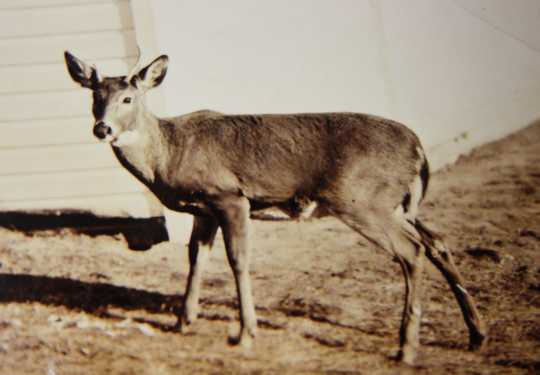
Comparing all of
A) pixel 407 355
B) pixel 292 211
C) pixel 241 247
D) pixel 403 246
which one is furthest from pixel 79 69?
pixel 407 355

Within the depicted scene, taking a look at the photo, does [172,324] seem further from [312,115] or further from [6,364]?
[312,115]

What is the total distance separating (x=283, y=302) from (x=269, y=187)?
1.21 meters

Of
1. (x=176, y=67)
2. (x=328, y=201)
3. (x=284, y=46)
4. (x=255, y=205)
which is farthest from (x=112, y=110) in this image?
(x=284, y=46)

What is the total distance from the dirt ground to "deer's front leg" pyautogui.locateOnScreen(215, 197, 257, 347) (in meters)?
0.15

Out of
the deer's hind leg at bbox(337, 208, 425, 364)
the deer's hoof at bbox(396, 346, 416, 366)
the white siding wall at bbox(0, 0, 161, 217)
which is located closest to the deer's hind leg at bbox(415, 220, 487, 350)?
the deer's hind leg at bbox(337, 208, 425, 364)

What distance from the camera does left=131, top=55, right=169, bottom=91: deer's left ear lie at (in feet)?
15.8

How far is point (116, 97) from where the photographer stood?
14.9 feet

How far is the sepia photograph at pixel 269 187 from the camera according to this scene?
14.4ft

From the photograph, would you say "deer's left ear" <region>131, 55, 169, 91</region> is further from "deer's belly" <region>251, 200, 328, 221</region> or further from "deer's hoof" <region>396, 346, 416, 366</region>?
"deer's hoof" <region>396, 346, 416, 366</region>

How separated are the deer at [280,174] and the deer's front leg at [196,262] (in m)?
0.02

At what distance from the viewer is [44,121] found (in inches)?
268

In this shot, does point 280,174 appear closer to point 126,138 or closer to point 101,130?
point 126,138

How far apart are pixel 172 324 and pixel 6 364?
4.08 feet

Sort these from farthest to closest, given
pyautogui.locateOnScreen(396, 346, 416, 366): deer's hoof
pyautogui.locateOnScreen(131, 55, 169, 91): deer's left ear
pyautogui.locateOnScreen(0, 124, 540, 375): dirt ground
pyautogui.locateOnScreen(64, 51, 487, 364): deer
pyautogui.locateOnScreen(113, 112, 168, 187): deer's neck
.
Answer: pyautogui.locateOnScreen(131, 55, 169, 91): deer's left ear
pyautogui.locateOnScreen(113, 112, 168, 187): deer's neck
pyautogui.locateOnScreen(64, 51, 487, 364): deer
pyautogui.locateOnScreen(0, 124, 540, 375): dirt ground
pyautogui.locateOnScreen(396, 346, 416, 366): deer's hoof
